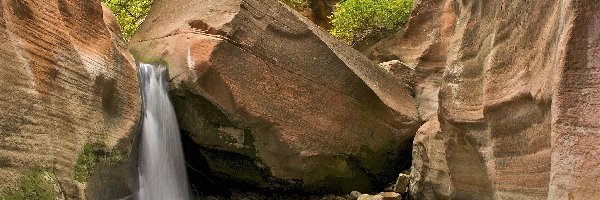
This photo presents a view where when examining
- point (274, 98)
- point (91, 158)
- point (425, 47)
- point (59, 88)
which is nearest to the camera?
point (59, 88)

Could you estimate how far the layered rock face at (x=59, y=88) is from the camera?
19.9 feet

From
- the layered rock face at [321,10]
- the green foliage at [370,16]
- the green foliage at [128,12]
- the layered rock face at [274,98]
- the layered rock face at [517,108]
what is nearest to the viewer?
the layered rock face at [517,108]

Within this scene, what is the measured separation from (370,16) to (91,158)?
8853 mm

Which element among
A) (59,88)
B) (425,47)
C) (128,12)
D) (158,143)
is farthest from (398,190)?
(128,12)

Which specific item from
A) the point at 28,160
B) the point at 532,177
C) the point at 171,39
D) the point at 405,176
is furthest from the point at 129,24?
the point at 532,177

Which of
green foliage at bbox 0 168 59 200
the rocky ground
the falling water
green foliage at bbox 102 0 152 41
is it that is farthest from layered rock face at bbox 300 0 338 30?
green foliage at bbox 0 168 59 200

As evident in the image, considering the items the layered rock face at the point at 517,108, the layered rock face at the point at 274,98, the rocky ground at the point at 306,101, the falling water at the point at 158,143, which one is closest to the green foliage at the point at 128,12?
the layered rock face at the point at 274,98

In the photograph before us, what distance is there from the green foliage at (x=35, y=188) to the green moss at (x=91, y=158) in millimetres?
516

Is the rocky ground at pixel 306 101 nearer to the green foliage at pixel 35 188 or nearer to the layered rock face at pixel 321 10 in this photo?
the green foliage at pixel 35 188

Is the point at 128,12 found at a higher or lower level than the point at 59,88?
higher

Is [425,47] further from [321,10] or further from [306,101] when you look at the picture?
[321,10]

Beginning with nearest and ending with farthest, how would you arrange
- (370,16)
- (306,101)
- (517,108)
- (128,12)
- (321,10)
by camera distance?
(517,108) → (306,101) → (370,16) → (128,12) → (321,10)

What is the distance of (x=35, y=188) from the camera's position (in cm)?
610

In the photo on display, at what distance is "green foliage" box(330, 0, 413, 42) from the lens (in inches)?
562
